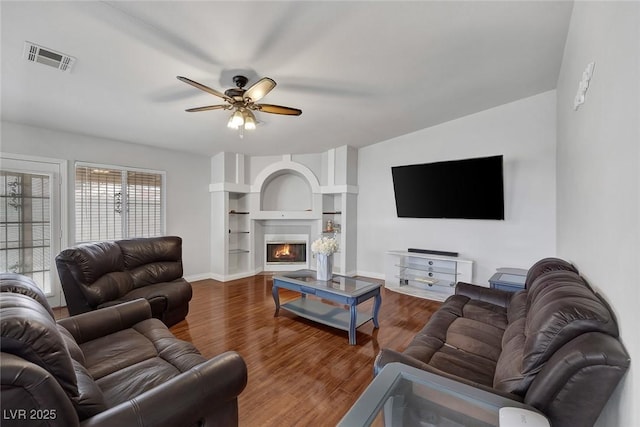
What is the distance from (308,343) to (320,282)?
28.4 inches

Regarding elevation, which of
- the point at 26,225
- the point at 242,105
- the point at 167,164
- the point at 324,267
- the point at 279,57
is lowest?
the point at 324,267

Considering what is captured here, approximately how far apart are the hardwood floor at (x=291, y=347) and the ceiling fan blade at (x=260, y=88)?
8.01 feet

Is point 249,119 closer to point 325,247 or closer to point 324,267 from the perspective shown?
point 325,247

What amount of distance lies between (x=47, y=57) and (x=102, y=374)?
255cm

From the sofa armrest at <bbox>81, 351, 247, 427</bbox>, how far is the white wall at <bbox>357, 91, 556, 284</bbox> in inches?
159

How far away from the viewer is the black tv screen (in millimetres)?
3916

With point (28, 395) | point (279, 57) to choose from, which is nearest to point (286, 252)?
point (279, 57)

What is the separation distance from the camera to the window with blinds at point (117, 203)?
4137 millimetres

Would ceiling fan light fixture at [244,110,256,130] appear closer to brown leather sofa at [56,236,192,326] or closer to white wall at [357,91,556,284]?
brown leather sofa at [56,236,192,326]

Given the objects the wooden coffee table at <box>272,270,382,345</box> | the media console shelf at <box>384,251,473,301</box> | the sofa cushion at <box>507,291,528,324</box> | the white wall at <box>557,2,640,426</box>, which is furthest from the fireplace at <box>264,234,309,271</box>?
the white wall at <box>557,2,640,426</box>

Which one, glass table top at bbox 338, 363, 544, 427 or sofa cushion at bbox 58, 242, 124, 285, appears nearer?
glass table top at bbox 338, 363, 544, 427

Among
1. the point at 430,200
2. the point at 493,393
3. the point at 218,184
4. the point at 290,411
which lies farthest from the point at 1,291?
the point at 430,200

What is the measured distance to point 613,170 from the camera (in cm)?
121

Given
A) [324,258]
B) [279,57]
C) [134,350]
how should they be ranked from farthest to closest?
[324,258] < [279,57] < [134,350]
